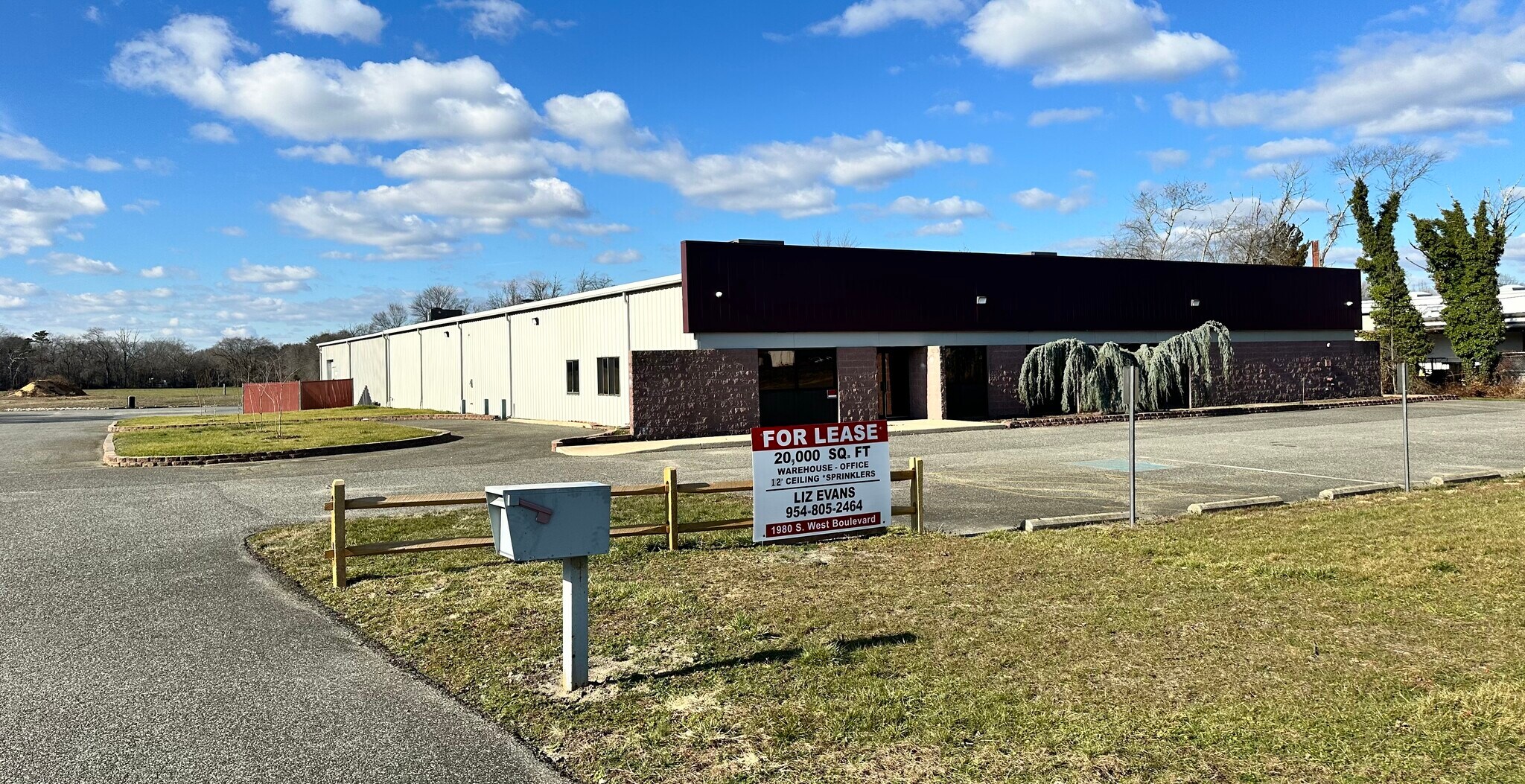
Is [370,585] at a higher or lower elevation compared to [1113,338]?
lower

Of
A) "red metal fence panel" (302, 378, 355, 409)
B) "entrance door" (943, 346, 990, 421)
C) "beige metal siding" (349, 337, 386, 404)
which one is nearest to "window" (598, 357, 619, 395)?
"entrance door" (943, 346, 990, 421)

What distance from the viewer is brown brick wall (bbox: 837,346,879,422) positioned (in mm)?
27781

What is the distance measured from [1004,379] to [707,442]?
10.8 meters

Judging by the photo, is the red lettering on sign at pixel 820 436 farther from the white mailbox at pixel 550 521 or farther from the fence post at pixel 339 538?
the fence post at pixel 339 538

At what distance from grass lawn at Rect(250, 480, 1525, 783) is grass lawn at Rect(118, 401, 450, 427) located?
2834 cm

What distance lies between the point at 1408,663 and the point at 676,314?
2164 cm

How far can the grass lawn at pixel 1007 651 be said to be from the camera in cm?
486

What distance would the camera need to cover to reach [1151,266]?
33500 mm

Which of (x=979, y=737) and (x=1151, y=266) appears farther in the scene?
(x=1151, y=266)

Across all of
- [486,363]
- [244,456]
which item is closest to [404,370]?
[486,363]

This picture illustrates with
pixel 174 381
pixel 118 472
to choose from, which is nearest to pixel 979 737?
pixel 118 472

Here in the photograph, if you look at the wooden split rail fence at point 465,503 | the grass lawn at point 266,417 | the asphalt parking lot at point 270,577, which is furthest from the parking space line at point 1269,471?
the grass lawn at point 266,417

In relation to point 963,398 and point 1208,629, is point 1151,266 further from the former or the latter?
point 1208,629

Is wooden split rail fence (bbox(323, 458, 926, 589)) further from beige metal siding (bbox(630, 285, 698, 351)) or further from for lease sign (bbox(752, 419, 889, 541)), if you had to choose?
beige metal siding (bbox(630, 285, 698, 351))
